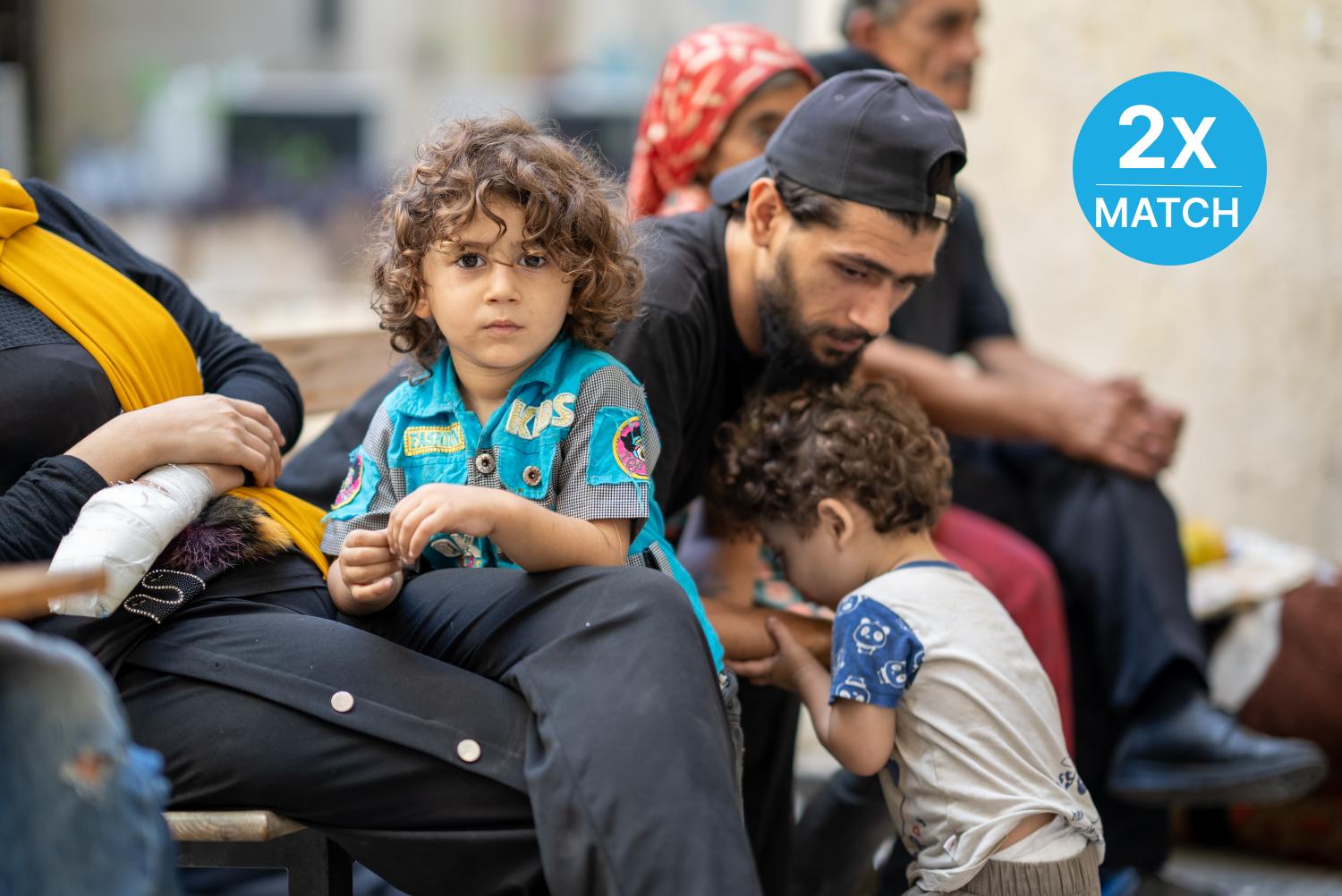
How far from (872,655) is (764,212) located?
706mm

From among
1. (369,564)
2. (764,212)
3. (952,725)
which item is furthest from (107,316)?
(952,725)

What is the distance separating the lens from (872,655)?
1.86 meters

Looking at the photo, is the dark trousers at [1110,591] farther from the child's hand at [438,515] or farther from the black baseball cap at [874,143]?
the child's hand at [438,515]

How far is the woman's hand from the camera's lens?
5.65ft

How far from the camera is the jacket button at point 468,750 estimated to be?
155cm

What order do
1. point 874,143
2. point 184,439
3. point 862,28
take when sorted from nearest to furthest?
point 184,439, point 874,143, point 862,28

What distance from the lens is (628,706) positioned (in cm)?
151

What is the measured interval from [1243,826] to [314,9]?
1805cm

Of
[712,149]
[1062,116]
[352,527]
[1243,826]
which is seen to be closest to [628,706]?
[352,527]

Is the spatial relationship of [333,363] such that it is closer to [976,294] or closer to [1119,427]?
[976,294]

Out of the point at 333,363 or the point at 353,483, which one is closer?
the point at 353,483

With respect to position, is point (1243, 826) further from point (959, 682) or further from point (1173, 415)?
point (959, 682)

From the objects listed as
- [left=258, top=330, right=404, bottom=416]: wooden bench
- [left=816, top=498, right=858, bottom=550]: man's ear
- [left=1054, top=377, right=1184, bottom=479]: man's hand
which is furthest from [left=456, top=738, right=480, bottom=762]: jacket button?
[left=1054, top=377, right=1184, bottom=479]: man's hand

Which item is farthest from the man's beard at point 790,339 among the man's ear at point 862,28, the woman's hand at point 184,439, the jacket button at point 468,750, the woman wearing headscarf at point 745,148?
the man's ear at point 862,28
